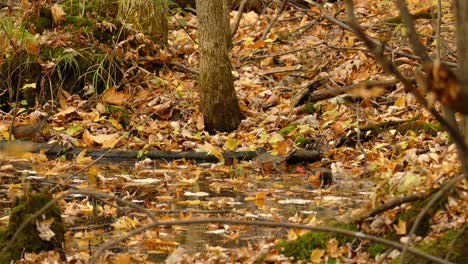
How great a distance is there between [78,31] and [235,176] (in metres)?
4.49

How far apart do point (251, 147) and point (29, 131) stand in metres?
2.64

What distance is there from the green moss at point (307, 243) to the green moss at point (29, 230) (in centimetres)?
129

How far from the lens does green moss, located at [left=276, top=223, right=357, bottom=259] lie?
493 centimetres

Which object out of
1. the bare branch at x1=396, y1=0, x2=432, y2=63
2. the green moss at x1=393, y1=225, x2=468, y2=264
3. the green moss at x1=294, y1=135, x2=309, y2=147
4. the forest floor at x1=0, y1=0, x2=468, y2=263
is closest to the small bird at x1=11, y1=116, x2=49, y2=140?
the forest floor at x1=0, y1=0, x2=468, y2=263

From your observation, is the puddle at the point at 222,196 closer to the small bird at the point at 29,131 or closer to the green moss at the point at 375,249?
the green moss at the point at 375,249

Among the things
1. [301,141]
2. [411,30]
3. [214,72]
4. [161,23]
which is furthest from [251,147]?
[411,30]

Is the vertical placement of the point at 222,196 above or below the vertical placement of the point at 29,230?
below

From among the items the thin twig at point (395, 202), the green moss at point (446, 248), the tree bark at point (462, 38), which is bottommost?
the green moss at point (446, 248)

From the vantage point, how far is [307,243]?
16.6ft

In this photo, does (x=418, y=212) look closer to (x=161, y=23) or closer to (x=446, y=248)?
(x=446, y=248)

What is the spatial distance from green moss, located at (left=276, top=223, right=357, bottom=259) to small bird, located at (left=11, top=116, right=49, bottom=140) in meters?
6.03

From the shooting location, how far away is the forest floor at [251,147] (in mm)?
5328

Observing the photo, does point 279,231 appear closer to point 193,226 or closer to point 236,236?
point 236,236

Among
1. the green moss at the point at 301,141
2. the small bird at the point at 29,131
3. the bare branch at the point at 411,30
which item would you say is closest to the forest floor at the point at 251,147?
the green moss at the point at 301,141
